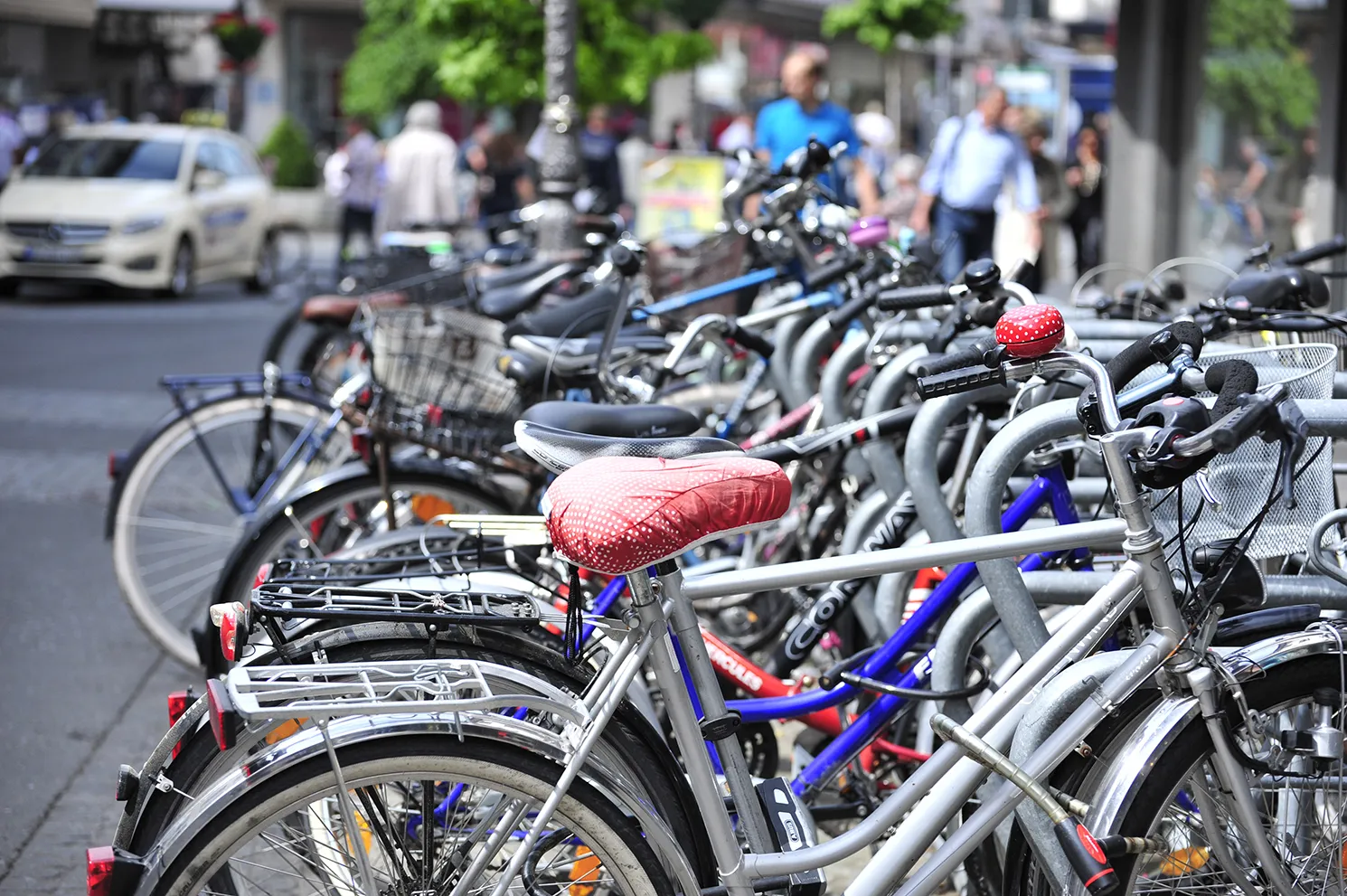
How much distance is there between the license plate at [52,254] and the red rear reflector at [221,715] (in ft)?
47.0

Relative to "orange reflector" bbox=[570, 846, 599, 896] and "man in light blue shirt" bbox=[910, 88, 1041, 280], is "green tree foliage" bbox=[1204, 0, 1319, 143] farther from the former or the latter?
"orange reflector" bbox=[570, 846, 599, 896]

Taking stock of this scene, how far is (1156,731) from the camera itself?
2.29 metres

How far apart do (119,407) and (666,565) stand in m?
7.84

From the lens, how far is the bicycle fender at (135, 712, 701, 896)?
207 cm

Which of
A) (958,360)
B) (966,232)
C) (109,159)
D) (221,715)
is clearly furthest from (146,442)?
(109,159)

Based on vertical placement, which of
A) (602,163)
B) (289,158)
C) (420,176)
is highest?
(289,158)

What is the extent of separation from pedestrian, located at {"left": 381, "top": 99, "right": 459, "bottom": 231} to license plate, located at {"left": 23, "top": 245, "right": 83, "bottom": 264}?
3.56 metres

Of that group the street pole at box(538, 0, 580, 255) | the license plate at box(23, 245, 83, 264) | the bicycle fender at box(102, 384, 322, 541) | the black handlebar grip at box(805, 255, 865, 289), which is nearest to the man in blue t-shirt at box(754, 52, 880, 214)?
the street pole at box(538, 0, 580, 255)

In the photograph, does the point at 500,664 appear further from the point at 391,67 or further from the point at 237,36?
the point at 391,67

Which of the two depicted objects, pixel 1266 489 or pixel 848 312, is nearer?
pixel 1266 489

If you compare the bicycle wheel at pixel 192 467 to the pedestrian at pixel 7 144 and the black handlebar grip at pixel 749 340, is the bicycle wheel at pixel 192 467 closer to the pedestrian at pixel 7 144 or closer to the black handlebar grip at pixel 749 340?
the black handlebar grip at pixel 749 340

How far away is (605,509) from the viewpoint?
2189 millimetres

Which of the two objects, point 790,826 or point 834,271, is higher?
point 834,271

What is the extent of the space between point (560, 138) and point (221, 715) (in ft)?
21.1
